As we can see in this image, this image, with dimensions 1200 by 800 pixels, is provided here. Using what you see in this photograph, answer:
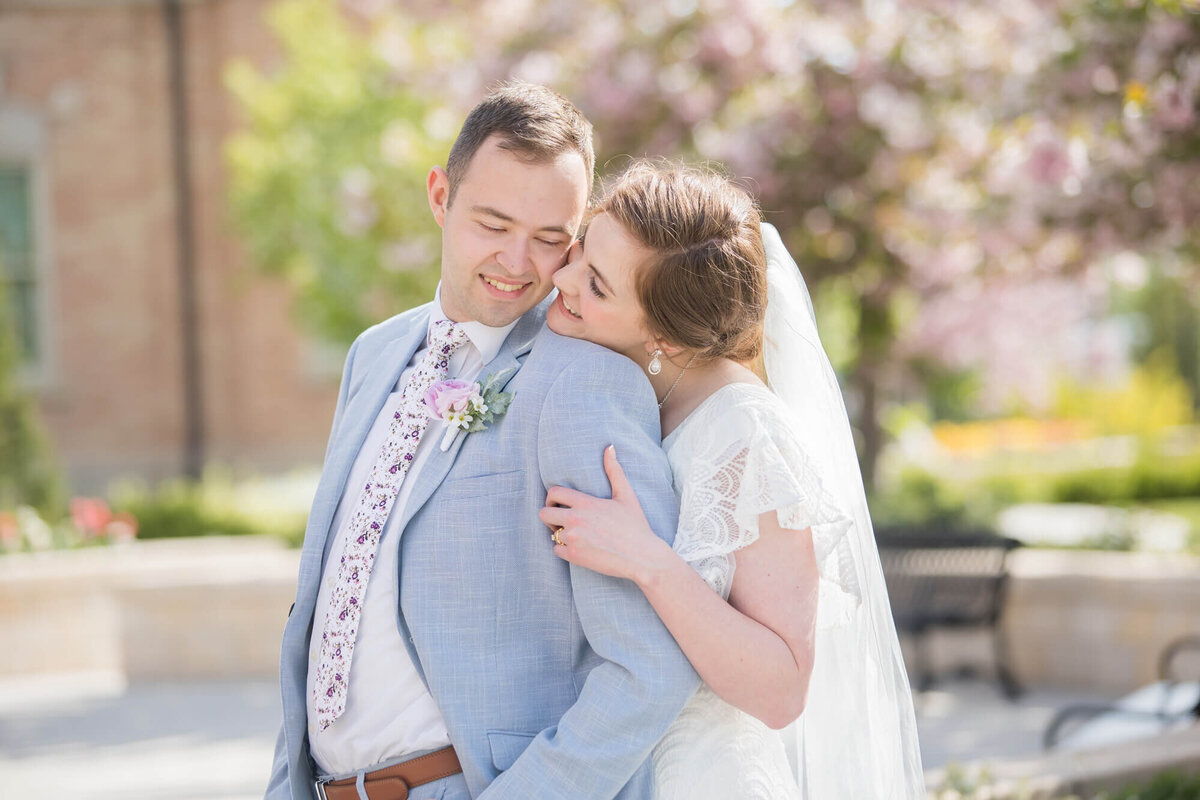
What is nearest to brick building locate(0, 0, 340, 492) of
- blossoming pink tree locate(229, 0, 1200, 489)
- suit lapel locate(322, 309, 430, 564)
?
blossoming pink tree locate(229, 0, 1200, 489)

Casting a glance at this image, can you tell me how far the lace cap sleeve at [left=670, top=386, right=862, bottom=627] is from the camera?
201cm

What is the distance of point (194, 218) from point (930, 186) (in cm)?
1187

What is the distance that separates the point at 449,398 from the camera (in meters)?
2.12

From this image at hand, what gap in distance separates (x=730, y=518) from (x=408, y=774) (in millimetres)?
712

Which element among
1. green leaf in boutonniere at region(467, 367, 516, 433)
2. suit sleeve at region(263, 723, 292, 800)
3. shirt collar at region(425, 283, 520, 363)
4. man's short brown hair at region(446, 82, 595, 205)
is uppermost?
man's short brown hair at region(446, 82, 595, 205)

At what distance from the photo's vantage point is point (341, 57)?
13977mm

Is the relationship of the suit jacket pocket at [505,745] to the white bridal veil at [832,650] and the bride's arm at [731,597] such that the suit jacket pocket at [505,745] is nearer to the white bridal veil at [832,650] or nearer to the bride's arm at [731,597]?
the bride's arm at [731,597]

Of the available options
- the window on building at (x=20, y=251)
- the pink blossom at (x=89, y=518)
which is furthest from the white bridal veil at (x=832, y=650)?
the window on building at (x=20, y=251)

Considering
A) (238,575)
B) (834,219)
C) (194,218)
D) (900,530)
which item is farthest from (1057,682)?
(194,218)

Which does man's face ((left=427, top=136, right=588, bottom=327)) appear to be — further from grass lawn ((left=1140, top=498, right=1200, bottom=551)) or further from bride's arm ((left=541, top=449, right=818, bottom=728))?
grass lawn ((left=1140, top=498, right=1200, bottom=551))

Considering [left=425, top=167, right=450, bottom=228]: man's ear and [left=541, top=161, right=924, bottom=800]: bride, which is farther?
[left=425, top=167, right=450, bottom=228]: man's ear

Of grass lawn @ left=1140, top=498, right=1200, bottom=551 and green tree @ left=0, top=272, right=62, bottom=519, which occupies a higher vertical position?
green tree @ left=0, top=272, right=62, bottom=519

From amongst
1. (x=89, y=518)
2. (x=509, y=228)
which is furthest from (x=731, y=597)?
(x=89, y=518)

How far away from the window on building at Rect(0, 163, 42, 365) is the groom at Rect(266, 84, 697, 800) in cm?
1592
